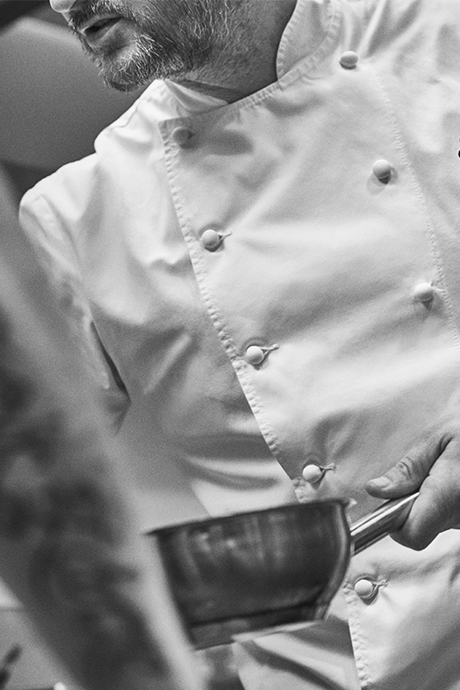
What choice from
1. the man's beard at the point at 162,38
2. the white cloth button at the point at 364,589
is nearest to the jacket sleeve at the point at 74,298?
the man's beard at the point at 162,38

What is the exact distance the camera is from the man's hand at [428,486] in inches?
28.9

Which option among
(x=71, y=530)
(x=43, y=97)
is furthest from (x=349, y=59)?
(x=71, y=530)

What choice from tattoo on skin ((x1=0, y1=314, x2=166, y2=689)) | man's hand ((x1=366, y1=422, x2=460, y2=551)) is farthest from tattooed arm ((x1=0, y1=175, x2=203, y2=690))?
man's hand ((x1=366, y1=422, x2=460, y2=551))

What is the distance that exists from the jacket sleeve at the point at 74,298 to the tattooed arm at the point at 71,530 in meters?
1.09

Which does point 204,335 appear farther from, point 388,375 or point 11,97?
point 11,97

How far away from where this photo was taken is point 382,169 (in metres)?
1.13

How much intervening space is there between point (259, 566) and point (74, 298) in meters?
0.87

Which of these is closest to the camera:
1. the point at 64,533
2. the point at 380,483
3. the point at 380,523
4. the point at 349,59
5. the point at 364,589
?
the point at 64,533

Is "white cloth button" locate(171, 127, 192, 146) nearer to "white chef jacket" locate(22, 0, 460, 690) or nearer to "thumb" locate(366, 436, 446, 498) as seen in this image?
"white chef jacket" locate(22, 0, 460, 690)

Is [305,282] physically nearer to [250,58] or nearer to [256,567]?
[250,58]

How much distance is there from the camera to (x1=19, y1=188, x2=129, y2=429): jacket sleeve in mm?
1275

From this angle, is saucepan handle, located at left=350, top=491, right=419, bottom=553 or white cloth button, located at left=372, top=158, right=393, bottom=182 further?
white cloth button, located at left=372, top=158, right=393, bottom=182

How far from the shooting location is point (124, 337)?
48.0 inches

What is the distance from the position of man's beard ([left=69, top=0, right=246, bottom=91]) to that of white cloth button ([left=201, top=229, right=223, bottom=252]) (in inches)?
7.7
